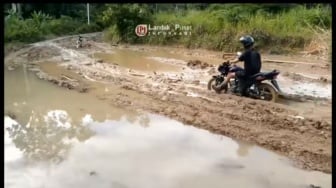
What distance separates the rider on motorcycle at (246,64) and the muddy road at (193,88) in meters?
0.05

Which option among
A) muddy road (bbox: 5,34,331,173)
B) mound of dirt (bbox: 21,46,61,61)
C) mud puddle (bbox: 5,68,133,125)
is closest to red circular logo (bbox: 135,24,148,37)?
muddy road (bbox: 5,34,331,173)

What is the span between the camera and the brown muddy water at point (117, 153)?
6.47 ft

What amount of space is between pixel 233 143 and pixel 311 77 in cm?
57

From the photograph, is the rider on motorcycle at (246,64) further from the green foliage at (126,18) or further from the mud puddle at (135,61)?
Result: the green foliage at (126,18)

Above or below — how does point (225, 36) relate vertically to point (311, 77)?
above

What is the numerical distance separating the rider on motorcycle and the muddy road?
51mm

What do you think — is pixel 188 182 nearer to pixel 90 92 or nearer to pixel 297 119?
pixel 297 119

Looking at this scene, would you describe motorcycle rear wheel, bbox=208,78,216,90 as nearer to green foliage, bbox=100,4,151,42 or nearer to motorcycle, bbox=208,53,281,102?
motorcycle, bbox=208,53,281,102

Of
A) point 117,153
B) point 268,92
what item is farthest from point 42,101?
point 268,92

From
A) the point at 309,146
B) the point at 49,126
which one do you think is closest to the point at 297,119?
the point at 309,146

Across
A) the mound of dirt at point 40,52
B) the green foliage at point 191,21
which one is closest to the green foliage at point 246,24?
the green foliage at point 191,21

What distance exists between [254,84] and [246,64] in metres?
0.22

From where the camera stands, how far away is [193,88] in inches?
99.0

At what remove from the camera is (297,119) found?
7.25 feet
